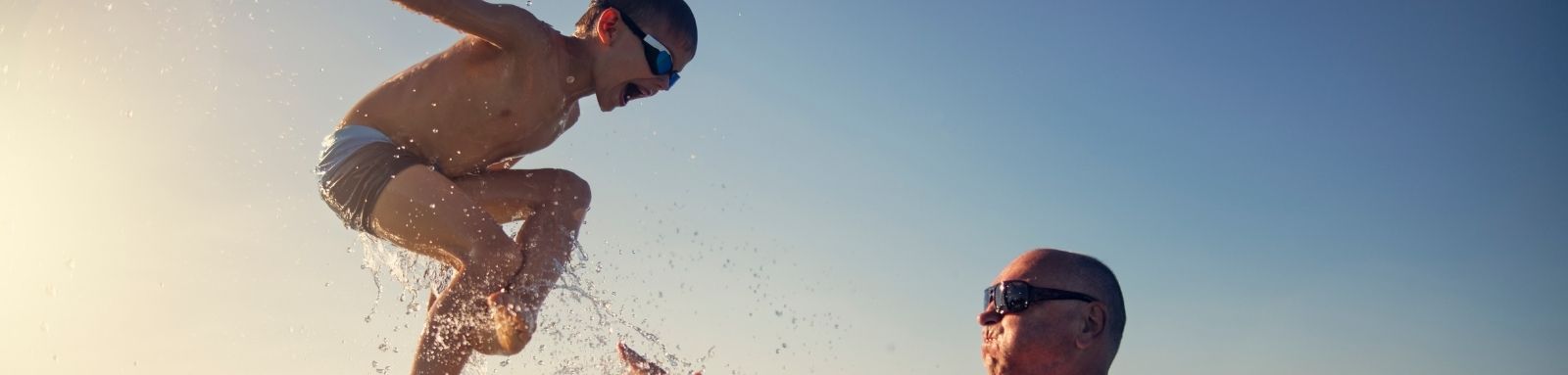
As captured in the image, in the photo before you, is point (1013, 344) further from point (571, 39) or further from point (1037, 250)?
point (571, 39)

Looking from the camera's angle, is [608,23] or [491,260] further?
[608,23]

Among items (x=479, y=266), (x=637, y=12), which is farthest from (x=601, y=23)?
(x=479, y=266)

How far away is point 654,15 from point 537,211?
112cm

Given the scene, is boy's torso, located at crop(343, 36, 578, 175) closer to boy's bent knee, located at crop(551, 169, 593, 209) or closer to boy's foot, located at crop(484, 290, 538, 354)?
boy's bent knee, located at crop(551, 169, 593, 209)

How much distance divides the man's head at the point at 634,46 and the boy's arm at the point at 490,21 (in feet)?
0.86

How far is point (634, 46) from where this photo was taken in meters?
4.97

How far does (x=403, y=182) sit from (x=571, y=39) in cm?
98

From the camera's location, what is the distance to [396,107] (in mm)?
4941

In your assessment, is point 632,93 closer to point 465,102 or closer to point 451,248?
point 465,102

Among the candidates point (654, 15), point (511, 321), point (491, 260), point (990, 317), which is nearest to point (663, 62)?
point (654, 15)

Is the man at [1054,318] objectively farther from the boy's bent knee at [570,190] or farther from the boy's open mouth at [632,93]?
the boy's bent knee at [570,190]

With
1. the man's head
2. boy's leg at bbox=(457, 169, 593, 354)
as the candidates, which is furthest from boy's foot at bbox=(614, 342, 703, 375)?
the man's head

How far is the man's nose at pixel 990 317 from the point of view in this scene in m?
4.43

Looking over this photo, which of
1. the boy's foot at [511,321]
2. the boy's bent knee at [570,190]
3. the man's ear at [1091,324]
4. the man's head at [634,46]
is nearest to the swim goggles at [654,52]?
the man's head at [634,46]
